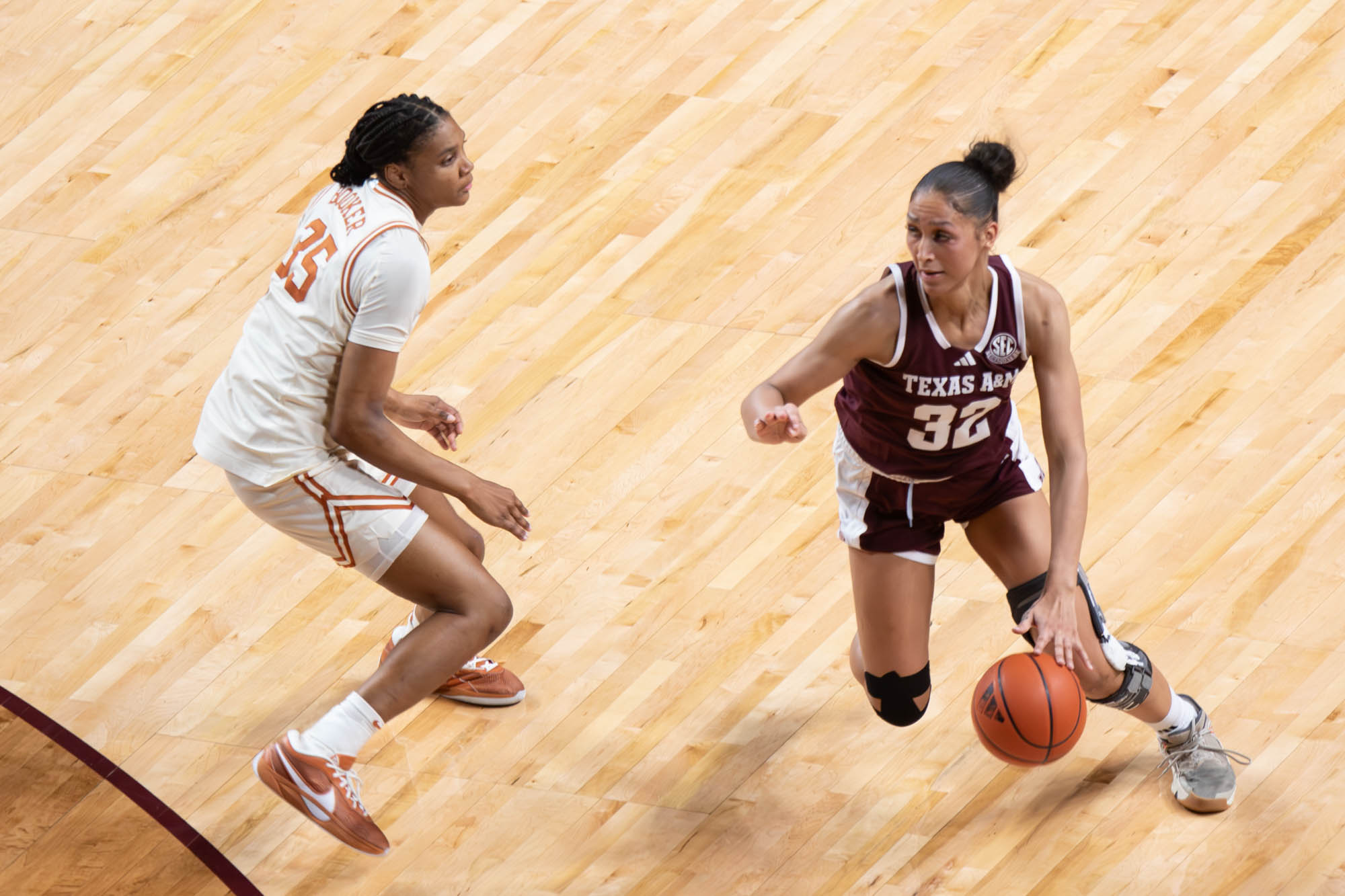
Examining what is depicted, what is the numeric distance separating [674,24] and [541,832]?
3.57 metres

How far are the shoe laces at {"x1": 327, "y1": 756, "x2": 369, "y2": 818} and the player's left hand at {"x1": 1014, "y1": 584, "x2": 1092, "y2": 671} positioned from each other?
1.47 metres

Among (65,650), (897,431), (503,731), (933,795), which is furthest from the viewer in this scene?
(65,650)

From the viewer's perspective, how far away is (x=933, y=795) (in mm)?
4223

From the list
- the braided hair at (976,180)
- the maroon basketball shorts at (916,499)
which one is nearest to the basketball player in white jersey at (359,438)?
the maroon basketball shorts at (916,499)

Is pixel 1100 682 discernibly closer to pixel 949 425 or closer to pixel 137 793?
pixel 949 425

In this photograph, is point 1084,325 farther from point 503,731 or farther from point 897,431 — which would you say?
point 503,731

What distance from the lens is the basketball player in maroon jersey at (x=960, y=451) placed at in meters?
3.67

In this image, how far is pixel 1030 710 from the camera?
3.78 m

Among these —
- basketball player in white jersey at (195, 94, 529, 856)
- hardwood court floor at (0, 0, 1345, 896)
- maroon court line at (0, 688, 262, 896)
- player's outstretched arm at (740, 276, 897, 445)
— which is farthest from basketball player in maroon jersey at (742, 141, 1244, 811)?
maroon court line at (0, 688, 262, 896)

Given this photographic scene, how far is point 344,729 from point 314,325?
2.86 ft

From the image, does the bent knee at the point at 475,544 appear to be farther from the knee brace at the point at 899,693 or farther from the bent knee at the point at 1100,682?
the bent knee at the point at 1100,682

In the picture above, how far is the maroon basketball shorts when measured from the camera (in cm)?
396

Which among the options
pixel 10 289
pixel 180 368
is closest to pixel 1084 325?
pixel 180 368

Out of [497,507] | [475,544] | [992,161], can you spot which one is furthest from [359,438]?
[992,161]
